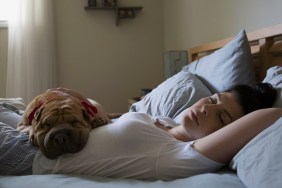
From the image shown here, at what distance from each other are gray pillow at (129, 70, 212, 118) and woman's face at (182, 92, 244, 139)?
0.49 metres

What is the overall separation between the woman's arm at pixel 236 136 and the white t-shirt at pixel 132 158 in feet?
0.09

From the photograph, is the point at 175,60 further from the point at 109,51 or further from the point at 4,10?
the point at 4,10

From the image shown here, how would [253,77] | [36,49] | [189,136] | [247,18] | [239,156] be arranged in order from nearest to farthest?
[239,156], [189,136], [253,77], [247,18], [36,49]

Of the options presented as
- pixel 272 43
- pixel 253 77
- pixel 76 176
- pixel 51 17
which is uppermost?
pixel 51 17

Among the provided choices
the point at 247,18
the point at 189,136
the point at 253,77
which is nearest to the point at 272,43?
the point at 253,77

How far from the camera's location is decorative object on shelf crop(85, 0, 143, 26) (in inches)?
127

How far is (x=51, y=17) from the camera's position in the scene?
3143mm

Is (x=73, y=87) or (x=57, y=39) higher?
(x=57, y=39)

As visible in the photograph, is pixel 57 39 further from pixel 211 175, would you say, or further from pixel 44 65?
pixel 211 175

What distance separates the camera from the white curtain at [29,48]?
3.04 metres

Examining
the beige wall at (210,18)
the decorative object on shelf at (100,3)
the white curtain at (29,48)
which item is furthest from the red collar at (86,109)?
the decorative object on shelf at (100,3)

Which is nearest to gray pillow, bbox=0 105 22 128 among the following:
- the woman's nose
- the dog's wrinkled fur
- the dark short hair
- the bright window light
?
the dog's wrinkled fur

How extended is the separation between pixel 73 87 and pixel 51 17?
733mm

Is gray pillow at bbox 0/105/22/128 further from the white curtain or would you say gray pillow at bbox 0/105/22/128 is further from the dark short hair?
the white curtain
